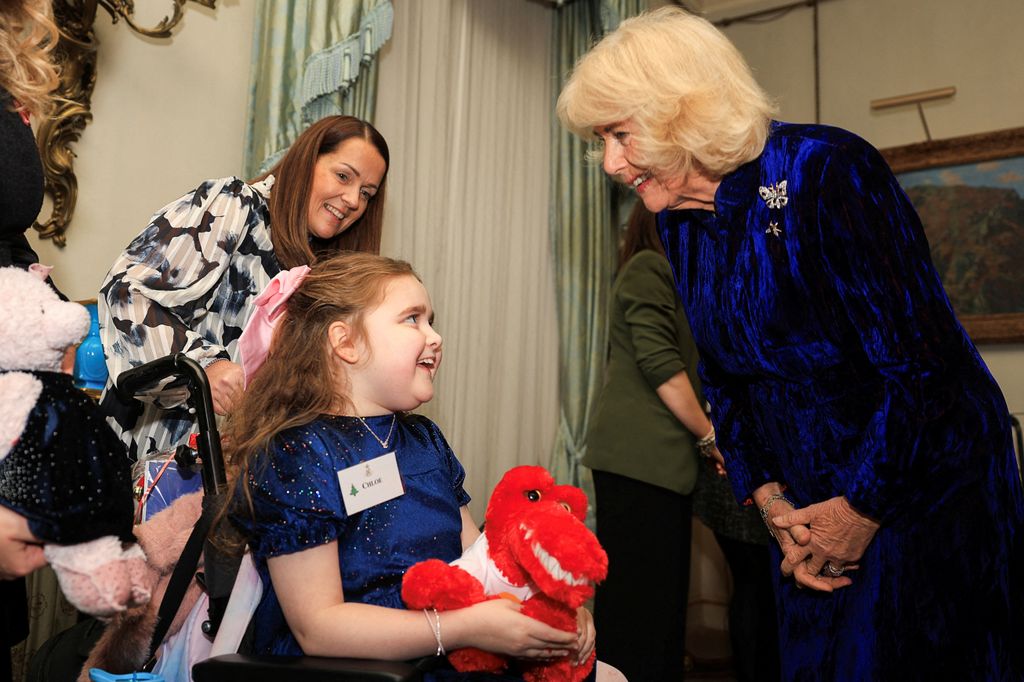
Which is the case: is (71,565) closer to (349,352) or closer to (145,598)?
(145,598)

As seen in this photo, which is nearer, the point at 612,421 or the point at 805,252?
the point at 805,252

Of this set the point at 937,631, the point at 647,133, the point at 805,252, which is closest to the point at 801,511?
the point at 937,631

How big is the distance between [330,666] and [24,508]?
1.54 ft

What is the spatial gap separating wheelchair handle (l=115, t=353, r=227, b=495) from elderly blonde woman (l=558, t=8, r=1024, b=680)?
2.93 feet

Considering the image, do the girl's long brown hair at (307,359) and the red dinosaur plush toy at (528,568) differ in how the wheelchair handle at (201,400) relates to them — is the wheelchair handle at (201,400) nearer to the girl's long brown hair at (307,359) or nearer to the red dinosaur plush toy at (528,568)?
the girl's long brown hair at (307,359)

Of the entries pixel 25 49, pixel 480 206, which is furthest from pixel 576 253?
pixel 25 49

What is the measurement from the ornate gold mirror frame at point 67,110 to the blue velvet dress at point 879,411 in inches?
Result: 71.4

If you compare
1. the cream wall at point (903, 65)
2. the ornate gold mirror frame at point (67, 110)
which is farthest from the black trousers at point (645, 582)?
the cream wall at point (903, 65)

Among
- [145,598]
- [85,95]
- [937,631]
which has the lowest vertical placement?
[937,631]

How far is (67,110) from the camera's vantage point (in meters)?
2.40

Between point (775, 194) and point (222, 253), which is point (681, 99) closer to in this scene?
point (775, 194)

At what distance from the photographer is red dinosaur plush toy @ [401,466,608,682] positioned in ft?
4.25

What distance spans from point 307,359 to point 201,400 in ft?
0.73

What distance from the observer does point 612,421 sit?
9.31 ft
